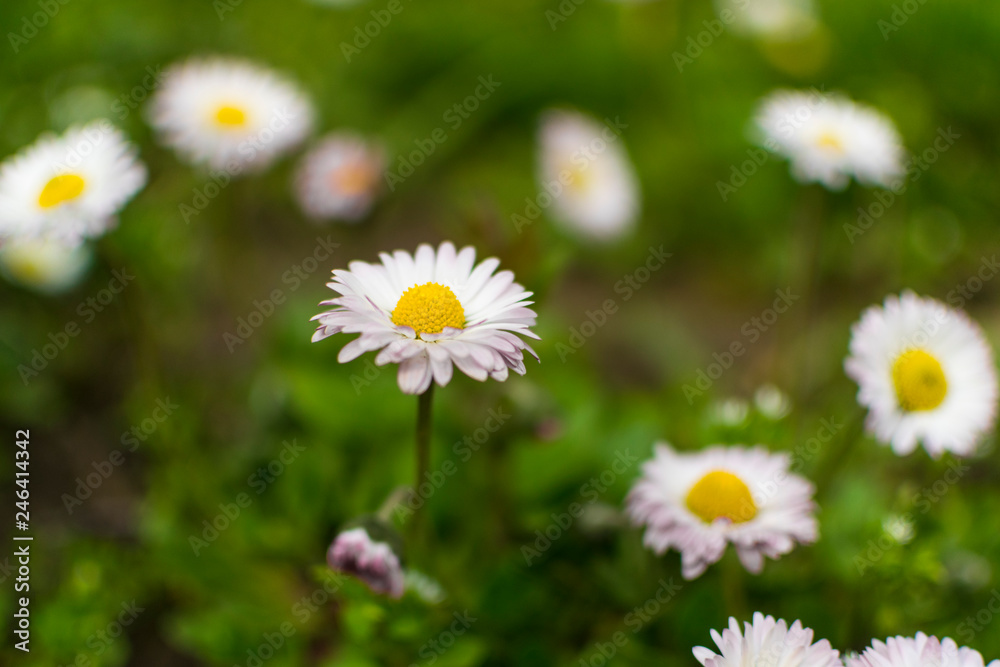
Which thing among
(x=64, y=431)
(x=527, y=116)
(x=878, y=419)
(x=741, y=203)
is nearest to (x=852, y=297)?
(x=741, y=203)

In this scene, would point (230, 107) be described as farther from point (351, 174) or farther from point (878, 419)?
point (878, 419)

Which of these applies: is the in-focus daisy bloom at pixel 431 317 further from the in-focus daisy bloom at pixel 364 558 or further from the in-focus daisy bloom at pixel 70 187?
the in-focus daisy bloom at pixel 70 187

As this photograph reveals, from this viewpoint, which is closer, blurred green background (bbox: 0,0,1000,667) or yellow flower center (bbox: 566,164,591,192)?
blurred green background (bbox: 0,0,1000,667)

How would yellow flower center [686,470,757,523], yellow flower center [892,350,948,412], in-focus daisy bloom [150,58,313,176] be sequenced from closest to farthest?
yellow flower center [686,470,757,523], yellow flower center [892,350,948,412], in-focus daisy bloom [150,58,313,176]

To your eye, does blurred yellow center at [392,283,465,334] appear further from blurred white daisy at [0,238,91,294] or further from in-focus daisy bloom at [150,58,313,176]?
blurred white daisy at [0,238,91,294]

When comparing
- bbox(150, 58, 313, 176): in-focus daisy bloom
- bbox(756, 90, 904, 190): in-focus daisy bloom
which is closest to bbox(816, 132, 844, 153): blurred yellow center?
bbox(756, 90, 904, 190): in-focus daisy bloom

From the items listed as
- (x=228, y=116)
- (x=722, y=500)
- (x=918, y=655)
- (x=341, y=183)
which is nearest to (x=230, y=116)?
(x=228, y=116)


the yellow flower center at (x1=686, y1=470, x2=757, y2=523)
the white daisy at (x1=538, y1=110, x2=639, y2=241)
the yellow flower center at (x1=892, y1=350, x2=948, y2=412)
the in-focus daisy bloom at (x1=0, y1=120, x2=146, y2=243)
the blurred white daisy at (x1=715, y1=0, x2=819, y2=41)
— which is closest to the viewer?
the yellow flower center at (x1=686, y1=470, x2=757, y2=523)
